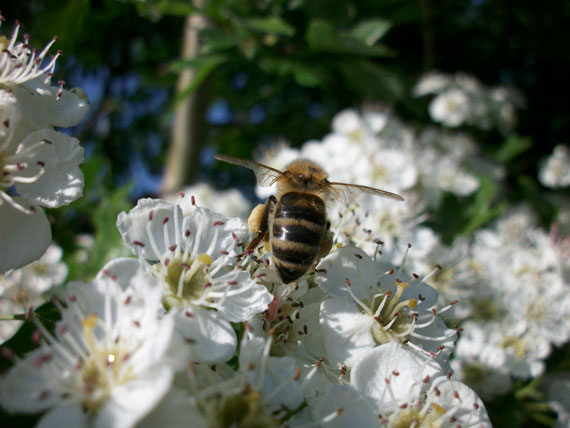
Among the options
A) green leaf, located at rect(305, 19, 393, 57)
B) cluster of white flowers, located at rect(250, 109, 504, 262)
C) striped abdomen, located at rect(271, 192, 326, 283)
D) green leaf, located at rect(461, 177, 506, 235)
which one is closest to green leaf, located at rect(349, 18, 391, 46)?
green leaf, located at rect(305, 19, 393, 57)

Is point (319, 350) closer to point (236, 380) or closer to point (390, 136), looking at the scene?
point (236, 380)

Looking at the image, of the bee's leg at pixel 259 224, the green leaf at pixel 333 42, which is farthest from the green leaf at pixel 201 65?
the bee's leg at pixel 259 224

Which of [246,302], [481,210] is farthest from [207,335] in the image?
[481,210]

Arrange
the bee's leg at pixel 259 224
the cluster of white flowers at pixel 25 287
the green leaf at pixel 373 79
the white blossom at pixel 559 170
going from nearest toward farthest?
1. the bee's leg at pixel 259 224
2. the cluster of white flowers at pixel 25 287
3. the green leaf at pixel 373 79
4. the white blossom at pixel 559 170

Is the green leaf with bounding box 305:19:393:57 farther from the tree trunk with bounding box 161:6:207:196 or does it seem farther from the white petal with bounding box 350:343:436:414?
the white petal with bounding box 350:343:436:414

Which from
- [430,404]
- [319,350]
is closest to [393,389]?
[430,404]

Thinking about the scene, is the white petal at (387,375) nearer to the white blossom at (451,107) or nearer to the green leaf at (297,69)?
the green leaf at (297,69)

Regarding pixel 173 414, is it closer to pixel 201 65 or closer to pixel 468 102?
pixel 201 65
